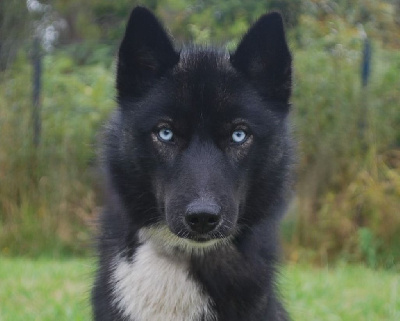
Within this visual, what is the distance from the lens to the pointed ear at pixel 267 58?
10.6 feet

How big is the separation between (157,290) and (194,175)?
1.94 feet

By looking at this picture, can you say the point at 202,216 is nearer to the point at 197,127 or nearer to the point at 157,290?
the point at 197,127

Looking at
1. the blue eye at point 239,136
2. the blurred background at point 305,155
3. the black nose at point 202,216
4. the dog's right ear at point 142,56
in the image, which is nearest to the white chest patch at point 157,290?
the black nose at point 202,216

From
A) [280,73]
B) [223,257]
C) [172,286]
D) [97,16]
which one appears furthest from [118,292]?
[97,16]

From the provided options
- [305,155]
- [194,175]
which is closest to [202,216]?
[194,175]

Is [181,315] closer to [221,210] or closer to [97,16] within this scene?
[221,210]

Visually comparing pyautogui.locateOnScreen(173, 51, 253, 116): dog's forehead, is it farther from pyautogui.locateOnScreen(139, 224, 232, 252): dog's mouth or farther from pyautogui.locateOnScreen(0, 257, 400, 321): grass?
A: pyautogui.locateOnScreen(0, 257, 400, 321): grass

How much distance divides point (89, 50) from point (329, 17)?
13.6ft

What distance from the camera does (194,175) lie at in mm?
2900

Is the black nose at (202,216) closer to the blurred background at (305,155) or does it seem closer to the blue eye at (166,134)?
the blue eye at (166,134)

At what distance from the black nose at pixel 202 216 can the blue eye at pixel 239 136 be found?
1.23ft

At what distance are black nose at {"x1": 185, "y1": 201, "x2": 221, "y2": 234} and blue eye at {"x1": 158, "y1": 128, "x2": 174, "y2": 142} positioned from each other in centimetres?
37

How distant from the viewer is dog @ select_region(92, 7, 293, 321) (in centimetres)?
297

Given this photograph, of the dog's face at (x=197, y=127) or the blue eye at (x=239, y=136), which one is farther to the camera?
the blue eye at (x=239, y=136)
